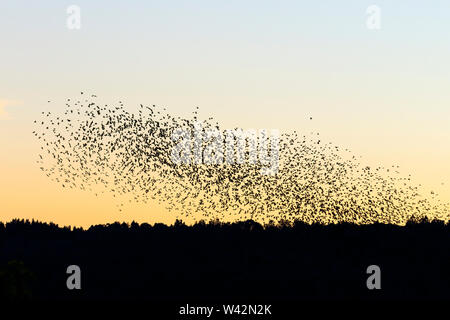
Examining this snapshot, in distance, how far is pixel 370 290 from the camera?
192500 millimetres

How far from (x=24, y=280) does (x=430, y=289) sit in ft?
475

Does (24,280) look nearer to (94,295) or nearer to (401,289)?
(94,295)
